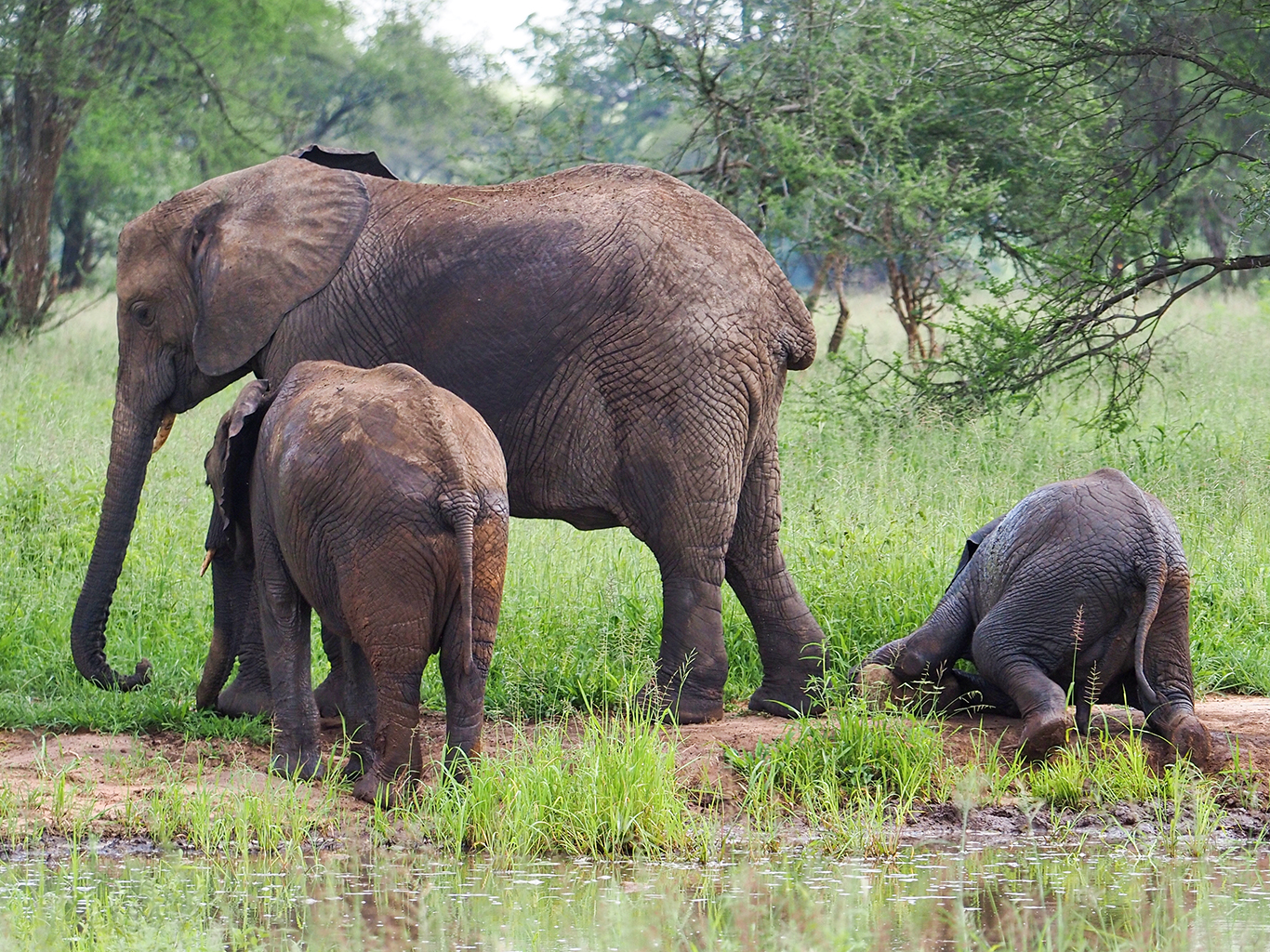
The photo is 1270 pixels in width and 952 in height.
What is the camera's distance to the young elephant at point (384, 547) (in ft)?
15.9

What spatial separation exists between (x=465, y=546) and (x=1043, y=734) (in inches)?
78.6

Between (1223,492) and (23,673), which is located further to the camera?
(1223,492)

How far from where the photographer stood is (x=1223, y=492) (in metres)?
9.34

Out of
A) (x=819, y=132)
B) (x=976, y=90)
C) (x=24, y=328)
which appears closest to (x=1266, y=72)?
(x=976, y=90)

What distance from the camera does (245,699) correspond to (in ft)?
19.7

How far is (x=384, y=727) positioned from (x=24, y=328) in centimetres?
1155

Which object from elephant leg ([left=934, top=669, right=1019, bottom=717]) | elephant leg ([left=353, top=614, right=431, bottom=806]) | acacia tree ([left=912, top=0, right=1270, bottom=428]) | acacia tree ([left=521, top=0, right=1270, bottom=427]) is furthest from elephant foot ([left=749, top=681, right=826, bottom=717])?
acacia tree ([left=521, top=0, right=1270, bottom=427])

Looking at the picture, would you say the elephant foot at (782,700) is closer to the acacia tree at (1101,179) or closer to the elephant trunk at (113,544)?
the elephant trunk at (113,544)

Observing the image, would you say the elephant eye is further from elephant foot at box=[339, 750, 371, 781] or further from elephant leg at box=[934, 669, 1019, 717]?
elephant leg at box=[934, 669, 1019, 717]

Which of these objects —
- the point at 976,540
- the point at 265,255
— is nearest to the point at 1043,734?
the point at 976,540

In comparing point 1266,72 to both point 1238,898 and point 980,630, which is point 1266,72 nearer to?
point 980,630

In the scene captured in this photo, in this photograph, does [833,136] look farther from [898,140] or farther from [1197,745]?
[1197,745]

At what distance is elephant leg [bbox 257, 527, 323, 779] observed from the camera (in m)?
5.28

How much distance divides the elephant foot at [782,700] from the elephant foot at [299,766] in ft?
6.10
